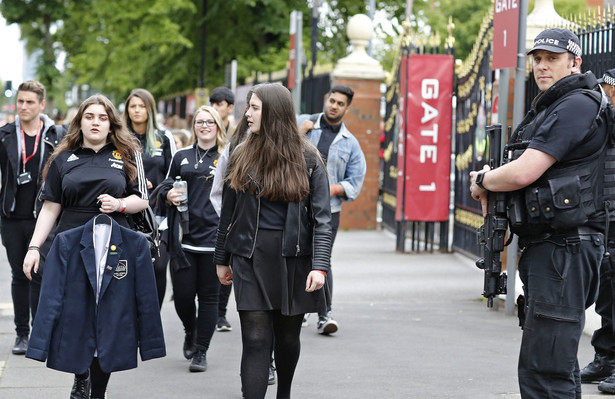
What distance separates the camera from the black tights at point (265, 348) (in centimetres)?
535

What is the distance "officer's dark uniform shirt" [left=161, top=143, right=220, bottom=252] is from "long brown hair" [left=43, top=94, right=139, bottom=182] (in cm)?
139

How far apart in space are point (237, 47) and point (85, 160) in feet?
81.6

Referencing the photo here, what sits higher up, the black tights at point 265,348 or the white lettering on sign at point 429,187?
the white lettering on sign at point 429,187

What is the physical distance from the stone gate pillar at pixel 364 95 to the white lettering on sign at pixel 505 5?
7440mm

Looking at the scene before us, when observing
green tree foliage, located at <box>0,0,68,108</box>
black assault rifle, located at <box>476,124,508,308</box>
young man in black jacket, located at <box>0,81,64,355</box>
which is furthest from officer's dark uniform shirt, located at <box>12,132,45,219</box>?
green tree foliage, located at <box>0,0,68,108</box>

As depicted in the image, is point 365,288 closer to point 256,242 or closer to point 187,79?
point 256,242

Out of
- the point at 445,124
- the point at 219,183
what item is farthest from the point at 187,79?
the point at 219,183

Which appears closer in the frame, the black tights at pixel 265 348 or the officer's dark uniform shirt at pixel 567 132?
the officer's dark uniform shirt at pixel 567 132

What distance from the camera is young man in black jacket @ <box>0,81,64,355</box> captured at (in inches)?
309

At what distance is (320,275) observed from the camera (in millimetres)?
5402

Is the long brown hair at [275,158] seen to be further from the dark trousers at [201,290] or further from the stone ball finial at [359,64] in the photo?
the stone ball finial at [359,64]

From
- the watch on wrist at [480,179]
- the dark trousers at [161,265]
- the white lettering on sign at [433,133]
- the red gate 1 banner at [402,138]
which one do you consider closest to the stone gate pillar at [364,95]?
the red gate 1 banner at [402,138]

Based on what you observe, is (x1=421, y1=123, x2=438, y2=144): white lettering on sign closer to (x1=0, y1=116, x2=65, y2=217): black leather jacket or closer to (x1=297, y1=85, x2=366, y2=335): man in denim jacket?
(x1=297, y1=85, x2=366, y2=335): man in denim jacket

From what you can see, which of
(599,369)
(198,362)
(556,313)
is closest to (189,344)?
(198,362)
